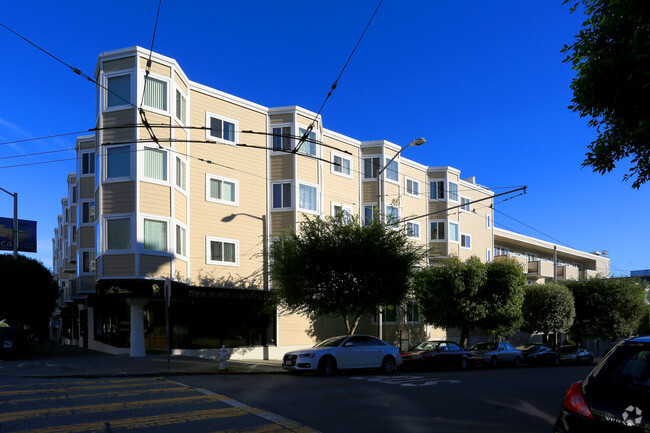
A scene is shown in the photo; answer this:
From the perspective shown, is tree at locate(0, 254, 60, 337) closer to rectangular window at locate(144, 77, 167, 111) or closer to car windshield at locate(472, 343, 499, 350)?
rectangular window at locate(144, 77, 167, 111)

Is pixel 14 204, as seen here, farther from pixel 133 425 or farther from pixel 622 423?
pixel 622 423

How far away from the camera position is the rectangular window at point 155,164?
22172 millimetres

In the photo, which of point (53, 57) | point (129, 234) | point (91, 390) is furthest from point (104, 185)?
point (91, 390)

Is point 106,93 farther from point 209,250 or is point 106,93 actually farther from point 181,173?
point 209,250

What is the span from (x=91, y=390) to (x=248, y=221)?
1543 centimetres

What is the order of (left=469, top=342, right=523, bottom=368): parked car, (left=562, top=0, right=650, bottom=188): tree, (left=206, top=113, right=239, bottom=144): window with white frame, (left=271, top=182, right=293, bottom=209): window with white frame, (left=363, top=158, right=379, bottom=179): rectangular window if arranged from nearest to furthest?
(left=562, top=0, right=650, bottom=188): tree
(left=206, top=113, right=239, bottom=144): window with white frame
(left=469, top=342, right=523, bottom=368): parked car
(left=271, top=182, right=293, bottom=209): window with white frame
(left=363, top=158, right=379, bottom=179): rectangular window

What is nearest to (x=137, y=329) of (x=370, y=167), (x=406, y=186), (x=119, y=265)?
(x=119, y=265)

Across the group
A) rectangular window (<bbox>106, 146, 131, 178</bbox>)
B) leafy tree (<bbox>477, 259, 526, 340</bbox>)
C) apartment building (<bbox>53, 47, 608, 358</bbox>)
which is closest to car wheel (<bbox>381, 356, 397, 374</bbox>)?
apartment building (<bbox>53, 47, 608, 358</bbox>)

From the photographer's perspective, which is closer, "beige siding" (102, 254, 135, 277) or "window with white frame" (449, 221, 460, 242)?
"beige siding" (102, 254, 135, 277)

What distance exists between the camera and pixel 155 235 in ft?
72.7

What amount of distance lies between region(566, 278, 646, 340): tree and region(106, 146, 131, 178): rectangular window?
3263 centimetres

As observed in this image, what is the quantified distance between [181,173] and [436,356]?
1309cm

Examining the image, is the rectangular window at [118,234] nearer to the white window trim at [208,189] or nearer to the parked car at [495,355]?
the white window trim at [208,189]

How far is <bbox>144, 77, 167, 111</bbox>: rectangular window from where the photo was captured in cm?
2244
